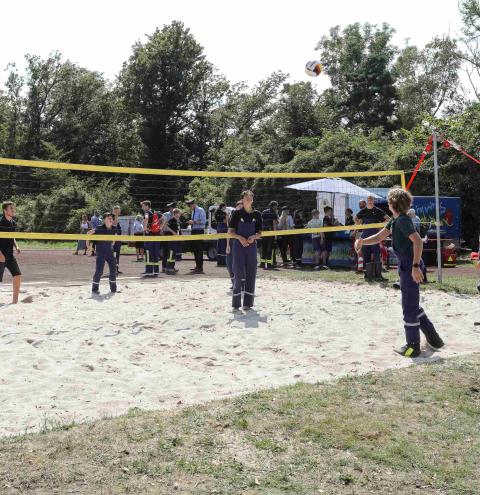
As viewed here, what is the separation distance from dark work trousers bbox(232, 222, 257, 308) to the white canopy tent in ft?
26.5

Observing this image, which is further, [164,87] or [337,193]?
[164,87]

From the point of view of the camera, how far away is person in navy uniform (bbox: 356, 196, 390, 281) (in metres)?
13.8

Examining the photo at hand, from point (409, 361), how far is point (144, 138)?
48541mm

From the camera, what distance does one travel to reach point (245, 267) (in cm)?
1017

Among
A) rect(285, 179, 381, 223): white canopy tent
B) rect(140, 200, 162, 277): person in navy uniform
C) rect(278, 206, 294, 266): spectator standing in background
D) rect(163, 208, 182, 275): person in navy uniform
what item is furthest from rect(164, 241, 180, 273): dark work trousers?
rect(285, 179, 381, 223): white canopy tent

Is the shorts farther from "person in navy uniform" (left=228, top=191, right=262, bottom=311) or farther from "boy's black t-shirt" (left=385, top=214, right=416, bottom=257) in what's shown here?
"boy's black t-shirt" (left=385, top=214, right=416, bottom=257)

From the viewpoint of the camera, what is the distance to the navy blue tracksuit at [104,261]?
1238cm

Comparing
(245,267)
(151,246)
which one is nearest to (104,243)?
(151,246)

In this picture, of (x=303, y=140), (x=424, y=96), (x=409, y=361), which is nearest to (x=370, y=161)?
(x=303, y=140)

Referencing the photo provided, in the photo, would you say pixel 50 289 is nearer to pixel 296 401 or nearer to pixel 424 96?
pixel 296 401

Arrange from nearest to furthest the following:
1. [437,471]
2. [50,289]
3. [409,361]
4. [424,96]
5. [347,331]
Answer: [437,471]
[409,361]
[347,331]
[50,289]
[424,96]

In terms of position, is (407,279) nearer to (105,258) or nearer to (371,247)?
(371,247)

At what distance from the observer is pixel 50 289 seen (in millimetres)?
12852

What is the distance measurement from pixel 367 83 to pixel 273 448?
49862 mm
